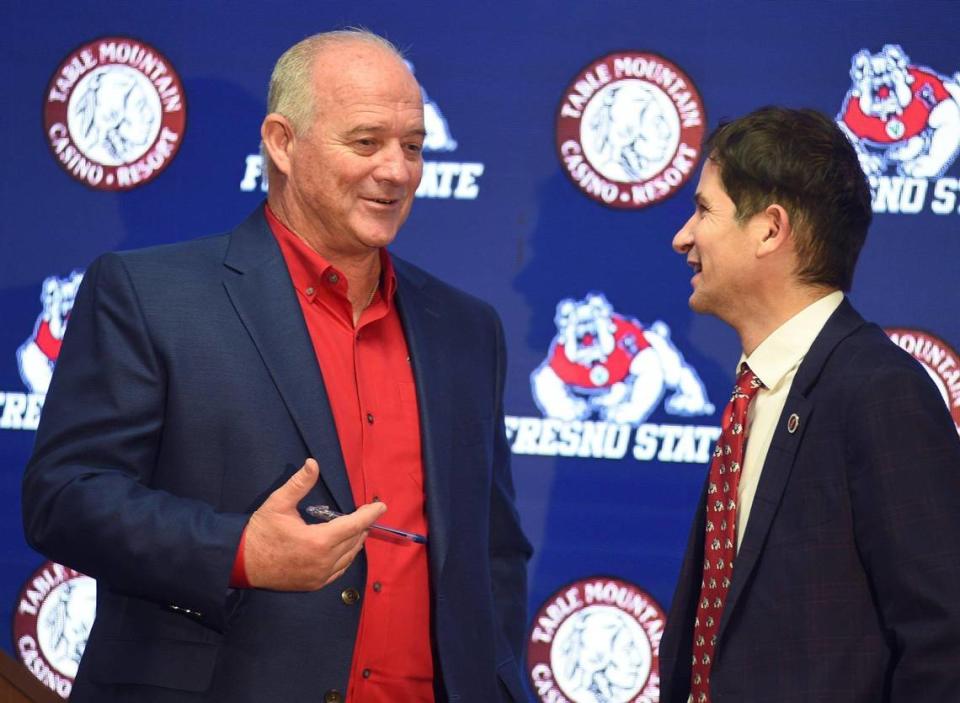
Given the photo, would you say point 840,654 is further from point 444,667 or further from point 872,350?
point 444,667

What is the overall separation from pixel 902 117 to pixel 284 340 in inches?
63.7

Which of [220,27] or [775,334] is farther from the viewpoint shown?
[220,27]

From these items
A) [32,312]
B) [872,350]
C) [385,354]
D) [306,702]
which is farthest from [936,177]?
[32,312]

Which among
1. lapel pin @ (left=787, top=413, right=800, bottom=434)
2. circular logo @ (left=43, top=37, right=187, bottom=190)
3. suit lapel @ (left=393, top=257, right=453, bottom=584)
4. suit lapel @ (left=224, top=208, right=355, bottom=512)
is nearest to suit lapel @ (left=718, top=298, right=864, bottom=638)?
lapel pin @ (left=787, top=413, right=800, bottom=434)

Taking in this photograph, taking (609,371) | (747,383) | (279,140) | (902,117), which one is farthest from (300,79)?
(902,117)

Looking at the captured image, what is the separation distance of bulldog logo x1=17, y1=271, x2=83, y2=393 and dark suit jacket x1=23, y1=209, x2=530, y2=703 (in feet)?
3.94

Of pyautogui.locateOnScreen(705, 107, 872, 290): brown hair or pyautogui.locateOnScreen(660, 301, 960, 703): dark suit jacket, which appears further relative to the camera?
pyautogui.locateOnScreen(705, 107, 872, 290): brown hair

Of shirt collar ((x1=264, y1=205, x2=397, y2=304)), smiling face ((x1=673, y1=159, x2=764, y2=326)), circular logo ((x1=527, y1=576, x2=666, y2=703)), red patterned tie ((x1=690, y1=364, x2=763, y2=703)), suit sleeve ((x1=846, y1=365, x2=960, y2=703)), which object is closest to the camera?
suit sleeve ((x1=846, y1=365, x2=960, y2=703))

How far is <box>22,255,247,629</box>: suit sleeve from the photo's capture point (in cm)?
168

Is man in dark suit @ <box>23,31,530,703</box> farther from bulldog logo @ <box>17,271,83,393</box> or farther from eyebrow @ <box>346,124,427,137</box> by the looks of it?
bulldog logo @ <box>17,271,83,393</box>

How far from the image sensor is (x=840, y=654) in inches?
65.6

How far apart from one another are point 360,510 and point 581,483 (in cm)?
134

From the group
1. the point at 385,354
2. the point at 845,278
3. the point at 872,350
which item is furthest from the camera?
the point at 385,354

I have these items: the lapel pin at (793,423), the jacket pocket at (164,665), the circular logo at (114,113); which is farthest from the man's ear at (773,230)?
the circular logo at (114,113)
